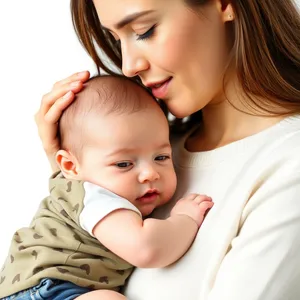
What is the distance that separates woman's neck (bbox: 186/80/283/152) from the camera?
59.0 inches

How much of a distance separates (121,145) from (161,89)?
0.51 feet

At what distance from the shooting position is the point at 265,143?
1413 mm

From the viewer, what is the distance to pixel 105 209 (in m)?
1.40

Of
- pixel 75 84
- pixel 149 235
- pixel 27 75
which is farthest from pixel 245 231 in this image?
pixel 27 75

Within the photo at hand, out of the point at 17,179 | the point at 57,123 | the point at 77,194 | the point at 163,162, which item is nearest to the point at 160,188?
the point at 163,162

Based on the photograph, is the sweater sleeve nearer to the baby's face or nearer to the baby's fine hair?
the baby's face

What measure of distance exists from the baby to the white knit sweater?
0.16 feet

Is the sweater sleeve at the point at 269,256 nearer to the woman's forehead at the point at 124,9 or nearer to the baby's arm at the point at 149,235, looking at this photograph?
the baby's arm at the point at 149,235

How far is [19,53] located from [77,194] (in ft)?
3.08

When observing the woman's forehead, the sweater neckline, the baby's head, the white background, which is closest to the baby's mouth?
the baby's head

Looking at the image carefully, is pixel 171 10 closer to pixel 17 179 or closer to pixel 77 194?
pixel 77 194

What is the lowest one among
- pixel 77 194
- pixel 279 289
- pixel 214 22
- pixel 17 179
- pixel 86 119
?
pixel 17 179

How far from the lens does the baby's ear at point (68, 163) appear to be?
1.55m

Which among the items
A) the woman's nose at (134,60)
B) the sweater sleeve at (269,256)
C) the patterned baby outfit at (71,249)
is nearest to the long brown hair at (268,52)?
the woman's nose at (134,60)
